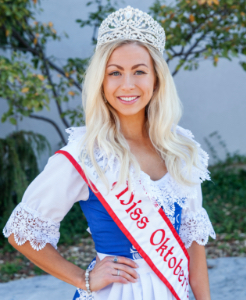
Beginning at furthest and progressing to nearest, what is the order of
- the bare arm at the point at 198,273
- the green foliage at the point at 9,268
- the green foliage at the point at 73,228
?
1. the green foliage at the point at 73,228
2. the green foliage at the point at 9,268
3. the bare arm at the point at 198,273

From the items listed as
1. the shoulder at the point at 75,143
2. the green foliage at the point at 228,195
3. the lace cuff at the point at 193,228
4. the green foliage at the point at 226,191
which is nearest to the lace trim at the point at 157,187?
the shoulder at the point at 75,143

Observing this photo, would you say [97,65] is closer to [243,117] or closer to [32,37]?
[32,37]

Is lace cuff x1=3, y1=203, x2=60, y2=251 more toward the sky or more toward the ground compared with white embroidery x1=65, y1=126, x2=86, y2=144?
more toward the ground

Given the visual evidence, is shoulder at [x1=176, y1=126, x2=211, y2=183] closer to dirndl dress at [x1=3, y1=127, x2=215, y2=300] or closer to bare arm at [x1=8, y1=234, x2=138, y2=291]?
dirndl dress at [x1=3, y1=127, x2=215, y2=300]

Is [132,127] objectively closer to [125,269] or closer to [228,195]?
[125,269]

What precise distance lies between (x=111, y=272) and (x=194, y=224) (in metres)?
0.45

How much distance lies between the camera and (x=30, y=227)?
1358 millimetres

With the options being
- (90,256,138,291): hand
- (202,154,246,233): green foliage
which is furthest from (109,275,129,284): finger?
(202,154,246,233): green foliage

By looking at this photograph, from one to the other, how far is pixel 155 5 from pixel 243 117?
2.60 m

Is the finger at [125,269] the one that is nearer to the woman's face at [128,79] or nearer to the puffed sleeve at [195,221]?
the puffed sleeve at [195,221]

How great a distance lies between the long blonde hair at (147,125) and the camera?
145cm

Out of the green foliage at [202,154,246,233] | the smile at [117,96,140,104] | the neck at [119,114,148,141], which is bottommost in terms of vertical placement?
the green foliage at [202,154,246,233]

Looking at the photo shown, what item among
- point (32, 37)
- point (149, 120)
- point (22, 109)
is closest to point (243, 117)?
point (32, 37)

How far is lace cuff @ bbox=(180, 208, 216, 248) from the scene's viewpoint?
1.60m
